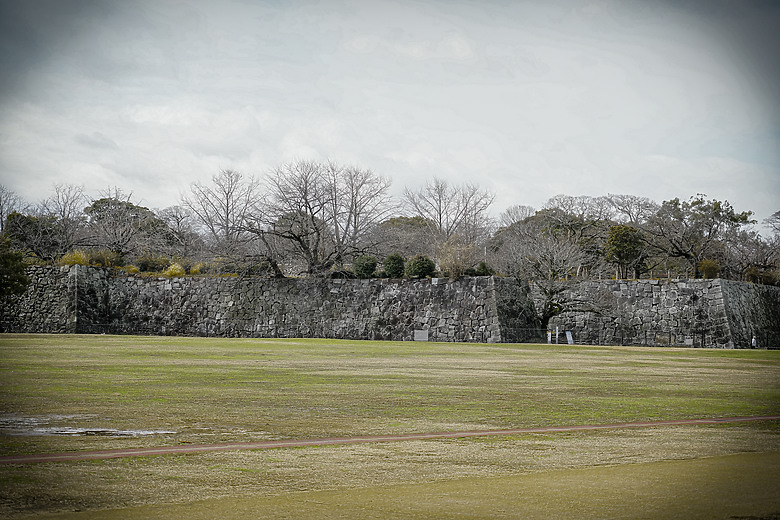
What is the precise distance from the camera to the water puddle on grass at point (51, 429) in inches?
268

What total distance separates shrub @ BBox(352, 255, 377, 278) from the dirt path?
100ft

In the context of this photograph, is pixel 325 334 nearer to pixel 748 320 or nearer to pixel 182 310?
pixel 182 310

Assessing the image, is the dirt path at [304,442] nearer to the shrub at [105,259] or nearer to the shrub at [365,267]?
the shrub at [365,267]

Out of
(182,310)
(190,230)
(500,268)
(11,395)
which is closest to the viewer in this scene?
(11,395)

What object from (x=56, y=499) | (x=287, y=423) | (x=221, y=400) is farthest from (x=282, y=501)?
(x=221, y=400)

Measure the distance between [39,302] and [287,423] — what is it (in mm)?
35861

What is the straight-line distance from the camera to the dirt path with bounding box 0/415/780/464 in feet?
18.7

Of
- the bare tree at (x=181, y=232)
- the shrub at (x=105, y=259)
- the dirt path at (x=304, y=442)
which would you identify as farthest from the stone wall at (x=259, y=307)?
the dirt path at (x=304, y=442)

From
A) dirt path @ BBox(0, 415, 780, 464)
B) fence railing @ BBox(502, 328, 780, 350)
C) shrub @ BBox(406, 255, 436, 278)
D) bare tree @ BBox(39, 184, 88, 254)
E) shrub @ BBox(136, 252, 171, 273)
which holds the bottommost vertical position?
dirt path @ BBox(0, 415, 780, 464)

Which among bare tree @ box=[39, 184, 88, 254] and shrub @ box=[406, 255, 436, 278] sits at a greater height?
bare tree @ box=[39, 184, 88, 254]

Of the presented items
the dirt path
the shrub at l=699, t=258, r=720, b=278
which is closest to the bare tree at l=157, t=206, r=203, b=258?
the shrub at l=699, t=258, r=720, b=278

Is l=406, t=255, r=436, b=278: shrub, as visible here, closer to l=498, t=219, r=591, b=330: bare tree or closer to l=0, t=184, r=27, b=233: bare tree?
l=498, t=219, r=591, b=330: bare tree

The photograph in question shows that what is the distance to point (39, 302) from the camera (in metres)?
39.1

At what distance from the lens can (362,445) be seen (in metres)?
6.50
